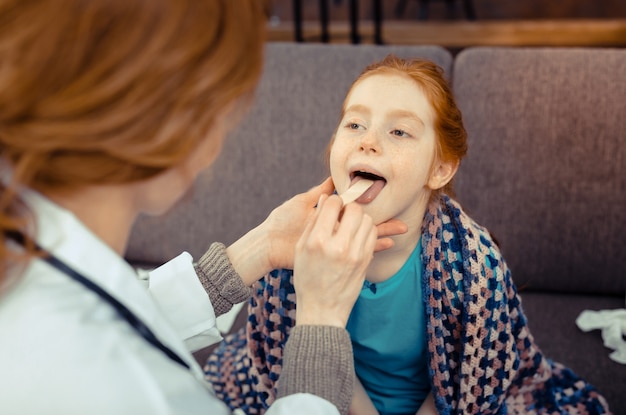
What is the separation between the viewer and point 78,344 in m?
0.62

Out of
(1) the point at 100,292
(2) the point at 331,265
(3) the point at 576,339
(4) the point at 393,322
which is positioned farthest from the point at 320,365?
(3) the point at 576,339

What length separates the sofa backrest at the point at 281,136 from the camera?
5.58 ft

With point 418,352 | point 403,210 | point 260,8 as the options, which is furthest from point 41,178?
point 418,352

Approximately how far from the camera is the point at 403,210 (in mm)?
1125

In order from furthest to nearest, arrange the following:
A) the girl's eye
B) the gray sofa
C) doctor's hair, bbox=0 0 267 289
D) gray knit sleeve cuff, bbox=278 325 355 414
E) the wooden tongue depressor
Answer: the gray sofa → the girl's eye → the wooden tongue depressor → gray knit sleeve cuff, bbox=278 325 355 414 → doctor's hair, bbox=0 0 267 289

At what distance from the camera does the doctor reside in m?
0.58

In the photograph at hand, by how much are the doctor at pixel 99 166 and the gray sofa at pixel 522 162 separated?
0.95 meters

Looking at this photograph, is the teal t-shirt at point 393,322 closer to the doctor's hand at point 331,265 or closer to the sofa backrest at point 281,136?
the doctor's hand at point 331,265

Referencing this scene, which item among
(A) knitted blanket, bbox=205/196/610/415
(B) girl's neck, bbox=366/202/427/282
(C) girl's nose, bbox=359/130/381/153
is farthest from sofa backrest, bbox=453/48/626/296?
(C) girl's nose, bbox=359/130/381/153

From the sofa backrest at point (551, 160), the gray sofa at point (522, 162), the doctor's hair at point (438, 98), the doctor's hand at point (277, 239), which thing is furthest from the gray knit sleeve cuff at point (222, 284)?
the sofa backrest at point (551, 160)

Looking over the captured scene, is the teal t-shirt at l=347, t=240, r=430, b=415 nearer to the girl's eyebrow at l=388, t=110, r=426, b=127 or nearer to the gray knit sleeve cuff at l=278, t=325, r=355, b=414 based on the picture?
the girl's eyebrow at l=388, t=110, r=426, b=127

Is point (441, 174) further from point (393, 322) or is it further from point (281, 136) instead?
point (281, 136)

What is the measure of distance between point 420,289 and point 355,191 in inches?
10.3

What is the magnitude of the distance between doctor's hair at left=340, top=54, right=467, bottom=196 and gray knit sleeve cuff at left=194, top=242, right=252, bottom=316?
39 centimetres
